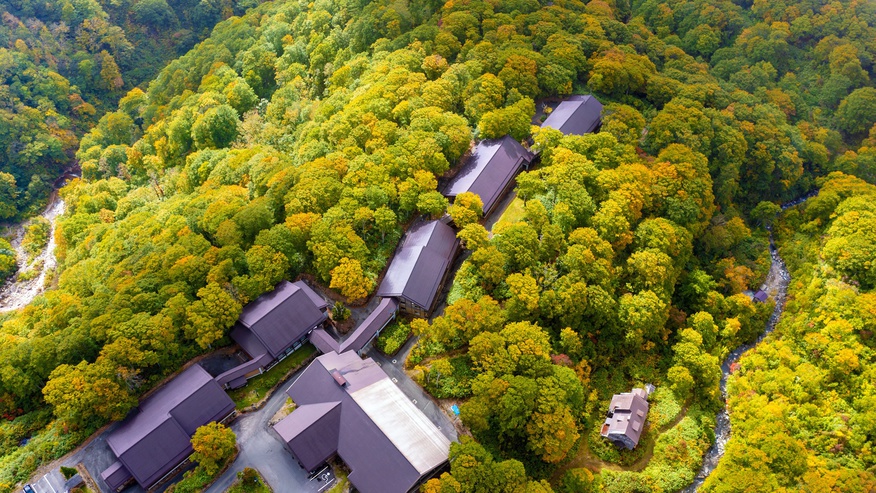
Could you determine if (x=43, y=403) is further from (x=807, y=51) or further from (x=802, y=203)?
(x=807, y=51)

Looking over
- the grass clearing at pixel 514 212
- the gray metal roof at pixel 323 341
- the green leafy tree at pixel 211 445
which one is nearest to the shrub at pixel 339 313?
the gray metal roof at pixel 323 341

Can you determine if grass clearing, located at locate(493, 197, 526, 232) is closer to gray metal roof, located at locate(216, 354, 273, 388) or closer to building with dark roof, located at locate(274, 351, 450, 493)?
building with dark roof, located at locate(274, 351, 450, 493)

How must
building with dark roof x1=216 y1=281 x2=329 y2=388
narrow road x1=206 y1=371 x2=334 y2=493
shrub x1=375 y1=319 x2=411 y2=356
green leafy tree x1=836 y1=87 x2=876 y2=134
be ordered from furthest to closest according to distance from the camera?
green leafy tree x1=836 y1=87 x2=876 y2=134 < shrub x1=375 y1=319 x2=411 y2=356 < building with dark roof x1=216 y1=281 x2=329 y2=388 < narrow road x1=206 y1=371 x2=334 y2=493

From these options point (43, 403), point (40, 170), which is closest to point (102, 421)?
point (43, 403)

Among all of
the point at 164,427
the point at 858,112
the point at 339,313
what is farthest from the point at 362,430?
the point at 858,112

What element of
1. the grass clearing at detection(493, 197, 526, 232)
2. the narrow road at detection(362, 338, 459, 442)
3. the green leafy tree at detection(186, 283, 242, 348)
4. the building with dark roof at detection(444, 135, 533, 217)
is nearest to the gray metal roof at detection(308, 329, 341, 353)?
the narrow road at detection(362, 338, 459, 442)
